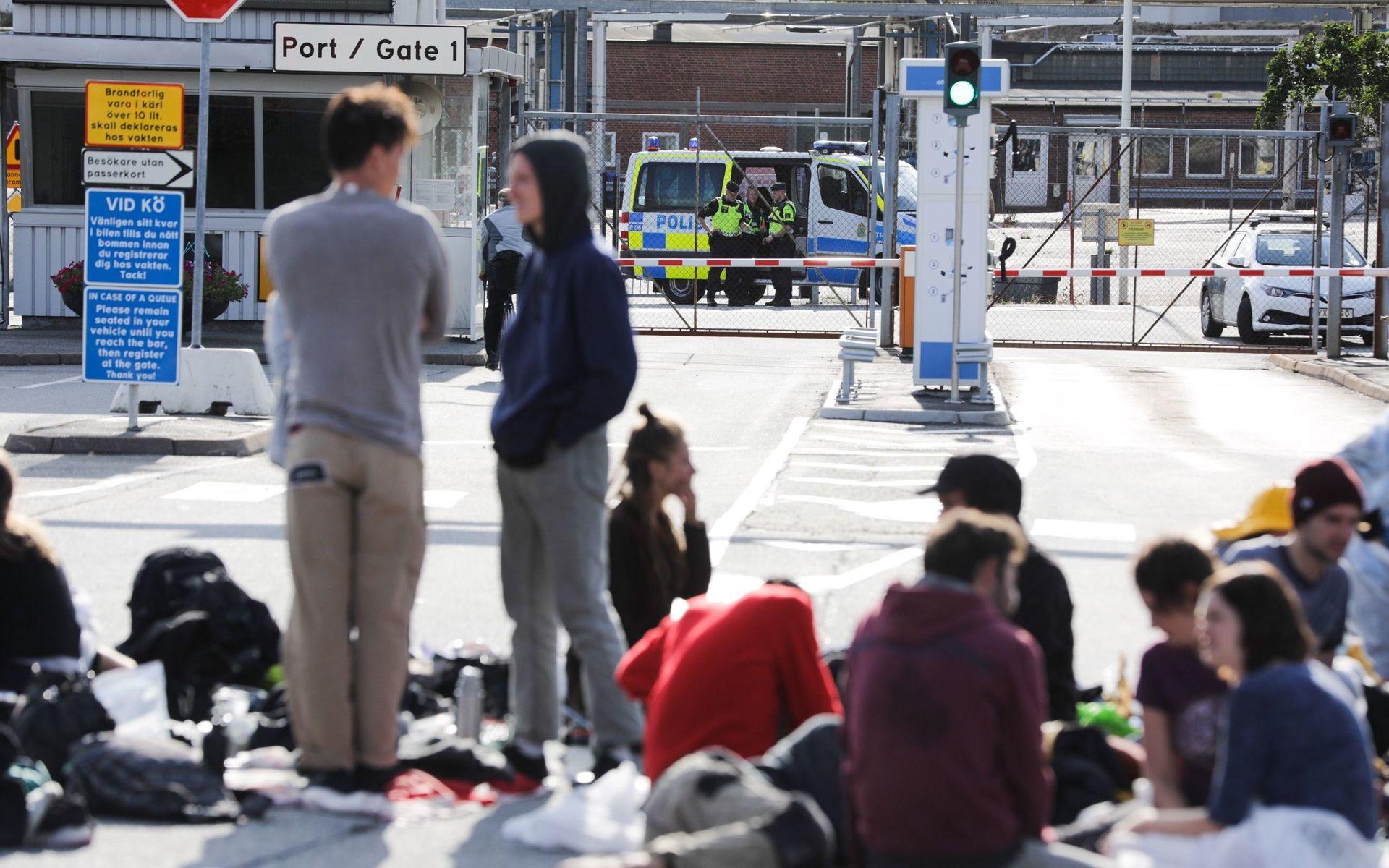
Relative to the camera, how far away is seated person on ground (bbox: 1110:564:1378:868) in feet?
13.8

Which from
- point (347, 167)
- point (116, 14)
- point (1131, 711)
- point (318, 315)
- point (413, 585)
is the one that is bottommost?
point (1131, 711)

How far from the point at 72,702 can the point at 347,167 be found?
1.74 m

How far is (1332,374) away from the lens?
19.9m

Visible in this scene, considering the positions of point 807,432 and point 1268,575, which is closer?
point 1268,575

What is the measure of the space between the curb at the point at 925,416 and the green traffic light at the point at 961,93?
250 centimetres

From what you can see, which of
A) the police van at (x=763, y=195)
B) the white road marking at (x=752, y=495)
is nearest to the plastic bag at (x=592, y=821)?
the white road marking at (x=752, y=495)

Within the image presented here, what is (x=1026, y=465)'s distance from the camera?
13.0 m

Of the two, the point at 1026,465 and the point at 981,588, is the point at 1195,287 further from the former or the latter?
the point at 981,588

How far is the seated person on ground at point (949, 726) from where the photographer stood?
4.05 meters

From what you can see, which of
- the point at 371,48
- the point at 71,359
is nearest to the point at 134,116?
the point at 371,48

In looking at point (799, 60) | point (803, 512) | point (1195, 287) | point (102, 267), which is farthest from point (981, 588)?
point (799, 60)

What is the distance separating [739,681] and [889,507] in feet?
20.4

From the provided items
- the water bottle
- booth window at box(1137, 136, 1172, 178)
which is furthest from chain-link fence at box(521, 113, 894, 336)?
booth window at box(1137, 136, 1172, 178)

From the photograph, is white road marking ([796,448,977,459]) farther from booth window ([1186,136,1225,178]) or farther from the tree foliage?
booth window ([1186,136,1225,178])
